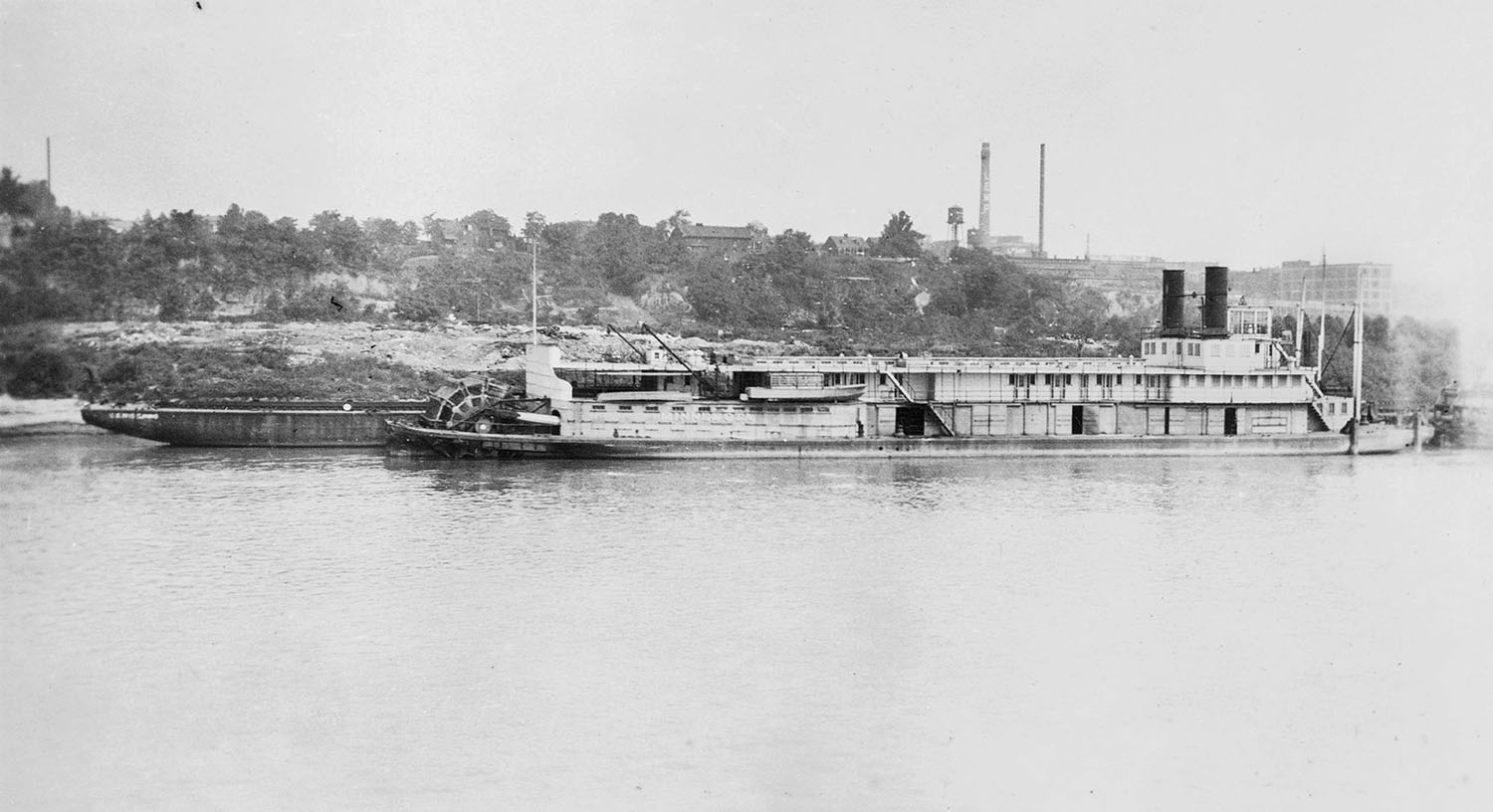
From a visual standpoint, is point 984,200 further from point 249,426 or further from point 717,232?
point 249,426

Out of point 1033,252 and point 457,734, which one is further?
point 1033,252

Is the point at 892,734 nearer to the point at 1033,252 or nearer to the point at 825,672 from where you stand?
the point at 825,672

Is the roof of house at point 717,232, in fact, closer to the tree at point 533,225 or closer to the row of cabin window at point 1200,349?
the tree at point 533,225

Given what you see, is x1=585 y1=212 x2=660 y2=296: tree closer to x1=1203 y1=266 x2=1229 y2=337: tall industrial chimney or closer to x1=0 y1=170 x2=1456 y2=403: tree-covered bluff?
x1=0 y1=170 x2=1456 y2=403: tree-covered bluff

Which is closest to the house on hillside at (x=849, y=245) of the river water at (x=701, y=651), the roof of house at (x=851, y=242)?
the roof of house at (x=851, y=242)

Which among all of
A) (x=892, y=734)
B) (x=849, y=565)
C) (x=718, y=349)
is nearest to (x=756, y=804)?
(x=892, y=734)
